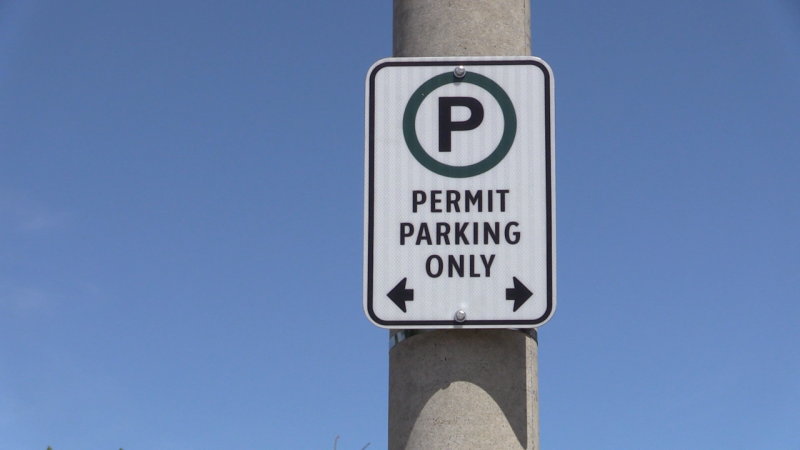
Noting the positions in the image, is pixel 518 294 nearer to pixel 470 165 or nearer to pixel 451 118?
pixel 470 165

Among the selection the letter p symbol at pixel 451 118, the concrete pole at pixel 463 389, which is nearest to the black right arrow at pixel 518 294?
the concrete pole at pixel 463 389

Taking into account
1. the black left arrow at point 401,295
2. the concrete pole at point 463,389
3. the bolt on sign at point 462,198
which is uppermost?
the bolt on sign at point 462,198

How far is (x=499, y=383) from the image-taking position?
2.95 m

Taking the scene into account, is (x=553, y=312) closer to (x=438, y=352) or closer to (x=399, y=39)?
(x=438, y=352)

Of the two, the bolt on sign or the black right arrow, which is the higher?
the bolt on sign

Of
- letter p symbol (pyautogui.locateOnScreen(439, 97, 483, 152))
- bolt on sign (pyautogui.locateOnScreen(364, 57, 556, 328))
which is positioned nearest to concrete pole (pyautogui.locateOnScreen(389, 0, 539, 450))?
bolt on sign (pyautogui.locateOnScreen(364, 57, 556, 328))

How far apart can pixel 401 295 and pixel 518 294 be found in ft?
1.09

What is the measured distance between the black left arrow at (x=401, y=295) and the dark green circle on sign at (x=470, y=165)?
0.35 m

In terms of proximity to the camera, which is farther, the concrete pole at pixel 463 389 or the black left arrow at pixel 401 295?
the black left arrow at pixel 401 295

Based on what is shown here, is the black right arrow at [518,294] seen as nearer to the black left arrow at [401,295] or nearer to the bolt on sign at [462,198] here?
the bolt on sign at [462,198]

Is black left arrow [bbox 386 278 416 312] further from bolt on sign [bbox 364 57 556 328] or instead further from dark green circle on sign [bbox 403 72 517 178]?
dark green circle on sign [bbox 403 72 517 178]

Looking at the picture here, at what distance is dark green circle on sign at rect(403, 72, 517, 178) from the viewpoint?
3031mm

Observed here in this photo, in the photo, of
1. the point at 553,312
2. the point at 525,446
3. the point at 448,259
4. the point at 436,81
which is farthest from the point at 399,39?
the point at 525,446

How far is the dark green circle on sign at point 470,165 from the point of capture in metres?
3.03
